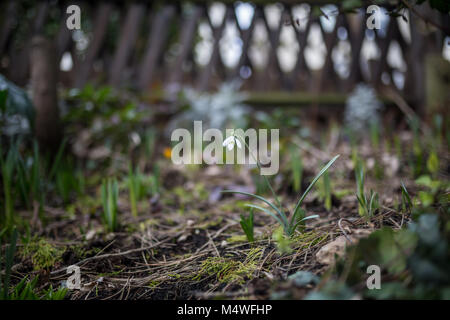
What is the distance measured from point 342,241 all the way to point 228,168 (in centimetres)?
160

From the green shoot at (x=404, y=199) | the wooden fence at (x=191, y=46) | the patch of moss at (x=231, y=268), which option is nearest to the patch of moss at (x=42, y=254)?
the patch of moss at (x=231, y=268)

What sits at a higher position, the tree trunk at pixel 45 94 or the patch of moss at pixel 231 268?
the tree trunk at pixel 45 94

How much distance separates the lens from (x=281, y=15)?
3246mm

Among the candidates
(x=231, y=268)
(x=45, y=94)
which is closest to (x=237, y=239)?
(x=231, y=268)

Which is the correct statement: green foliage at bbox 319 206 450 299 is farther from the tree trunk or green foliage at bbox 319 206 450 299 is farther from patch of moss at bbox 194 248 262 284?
the tree trunk

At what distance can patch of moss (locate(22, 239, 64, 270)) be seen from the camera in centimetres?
110

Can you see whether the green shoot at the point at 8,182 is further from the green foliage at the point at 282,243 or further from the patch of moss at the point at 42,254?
the green foliage at the point at 282,243

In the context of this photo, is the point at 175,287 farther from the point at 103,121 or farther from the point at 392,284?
the point at 103,121

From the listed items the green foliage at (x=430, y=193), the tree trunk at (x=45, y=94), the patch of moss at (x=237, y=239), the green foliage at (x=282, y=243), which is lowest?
the patch of moss at (x=237, y=239)

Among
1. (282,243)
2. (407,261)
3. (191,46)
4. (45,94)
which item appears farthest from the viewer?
(191,46)

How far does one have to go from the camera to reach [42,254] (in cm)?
115

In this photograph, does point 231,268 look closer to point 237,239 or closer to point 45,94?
point 237,239

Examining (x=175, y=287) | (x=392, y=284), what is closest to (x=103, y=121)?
(x=175, y=287)

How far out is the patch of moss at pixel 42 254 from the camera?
1.10 metres
